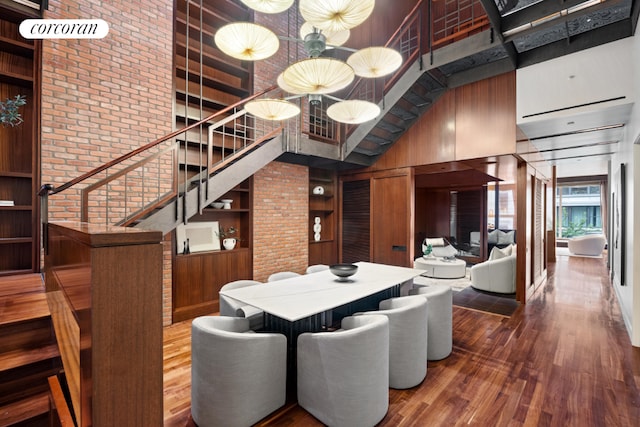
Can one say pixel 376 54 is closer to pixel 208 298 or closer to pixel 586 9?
pixel 586 9

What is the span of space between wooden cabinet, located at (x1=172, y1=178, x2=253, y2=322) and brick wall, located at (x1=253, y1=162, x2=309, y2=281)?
0.14 metres

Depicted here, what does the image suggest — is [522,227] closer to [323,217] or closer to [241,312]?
[323,217]

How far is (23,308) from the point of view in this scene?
211 centimetres

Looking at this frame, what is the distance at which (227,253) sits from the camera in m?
4.51

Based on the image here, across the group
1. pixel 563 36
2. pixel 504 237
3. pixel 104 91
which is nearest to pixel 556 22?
pixel 563 36

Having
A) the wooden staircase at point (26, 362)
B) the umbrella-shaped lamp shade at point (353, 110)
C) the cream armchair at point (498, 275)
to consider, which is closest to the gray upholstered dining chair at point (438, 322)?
the umbrella-shaped lamp shade at point (353, 110)

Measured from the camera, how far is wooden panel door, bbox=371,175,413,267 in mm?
5171

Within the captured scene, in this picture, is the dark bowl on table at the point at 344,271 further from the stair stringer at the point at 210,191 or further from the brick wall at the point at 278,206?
the brick wall at the point at 278,206

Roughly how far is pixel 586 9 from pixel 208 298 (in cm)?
538

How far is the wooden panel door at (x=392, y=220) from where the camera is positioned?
5.17 meters

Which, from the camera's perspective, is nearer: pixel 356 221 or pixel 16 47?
pixel 16 47

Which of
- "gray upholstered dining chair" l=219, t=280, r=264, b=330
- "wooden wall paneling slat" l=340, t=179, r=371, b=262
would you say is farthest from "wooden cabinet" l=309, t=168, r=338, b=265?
"gray upholstered dining chair" l=219, t=280, r=264, b=330

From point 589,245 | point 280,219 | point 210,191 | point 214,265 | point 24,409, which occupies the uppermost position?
point 210,191

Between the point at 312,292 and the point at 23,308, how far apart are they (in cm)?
212
